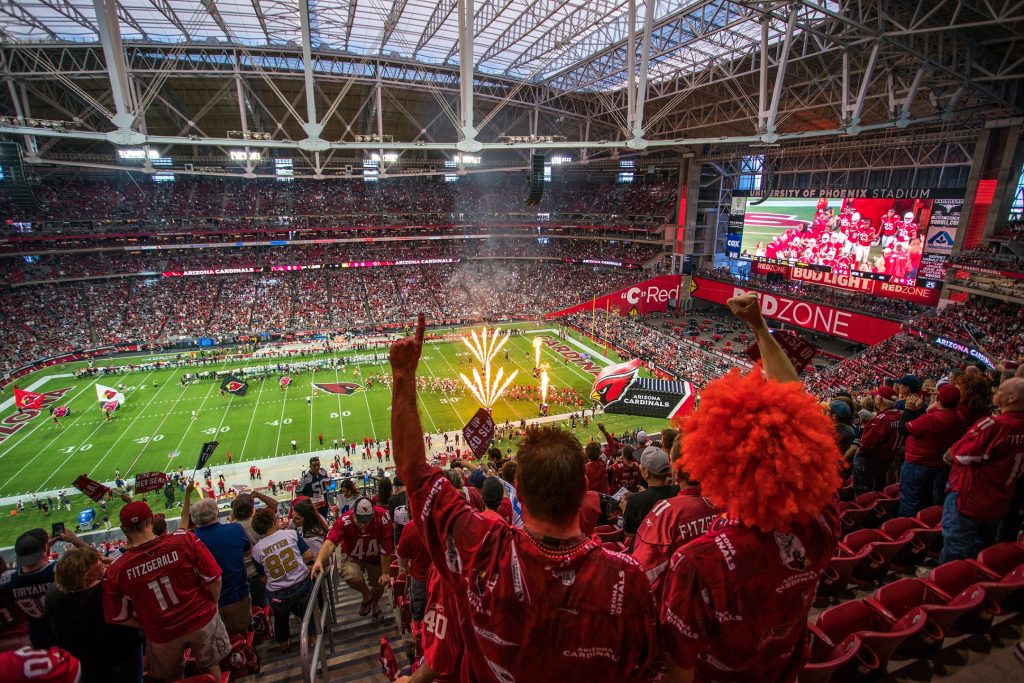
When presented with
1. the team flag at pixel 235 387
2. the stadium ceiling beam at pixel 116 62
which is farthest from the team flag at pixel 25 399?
the stadium ceiling beam at pixel 116 62

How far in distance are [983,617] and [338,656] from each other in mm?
5748

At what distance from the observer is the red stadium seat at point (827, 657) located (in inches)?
136

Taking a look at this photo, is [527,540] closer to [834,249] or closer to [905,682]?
[905,682]

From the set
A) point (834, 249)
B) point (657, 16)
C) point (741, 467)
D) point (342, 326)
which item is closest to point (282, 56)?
point (342, 326)

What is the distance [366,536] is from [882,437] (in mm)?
6750

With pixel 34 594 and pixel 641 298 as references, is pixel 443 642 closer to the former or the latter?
pixel 34 594

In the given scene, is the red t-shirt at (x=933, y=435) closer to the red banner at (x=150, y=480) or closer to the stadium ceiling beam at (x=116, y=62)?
Result: the red banner at (x=150, y=480)

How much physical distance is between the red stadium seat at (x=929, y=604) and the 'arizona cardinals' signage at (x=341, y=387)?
104 ft

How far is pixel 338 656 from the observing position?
5504mm

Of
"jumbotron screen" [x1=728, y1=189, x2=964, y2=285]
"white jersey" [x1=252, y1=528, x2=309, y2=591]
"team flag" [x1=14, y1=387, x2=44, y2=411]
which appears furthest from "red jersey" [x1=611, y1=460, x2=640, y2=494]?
"team flag" [x1=14, y1=387, x2=44, y2=411]

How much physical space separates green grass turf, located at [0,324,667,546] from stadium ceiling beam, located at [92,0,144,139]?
14471 millimetres

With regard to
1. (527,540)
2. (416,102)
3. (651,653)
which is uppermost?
(416,102)

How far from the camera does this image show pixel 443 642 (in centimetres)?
274

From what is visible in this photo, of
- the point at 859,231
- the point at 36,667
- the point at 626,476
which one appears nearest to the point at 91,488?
the point at 36,667
